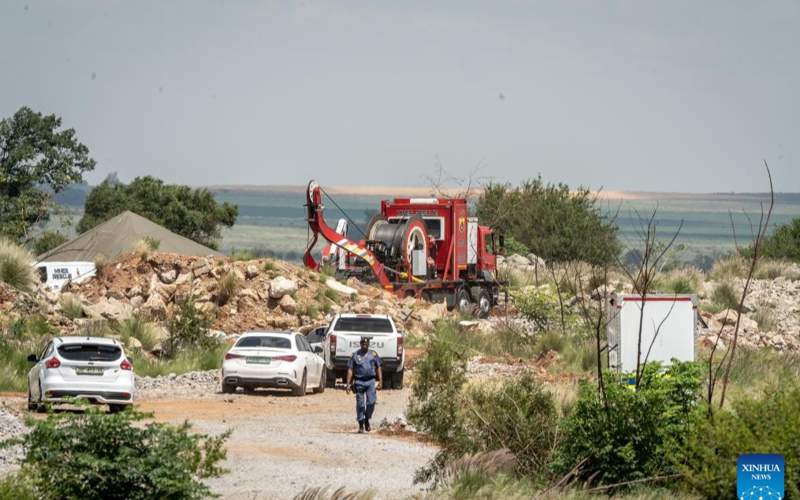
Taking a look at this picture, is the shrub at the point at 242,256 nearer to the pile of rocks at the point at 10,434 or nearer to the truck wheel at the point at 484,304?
the truck wheel at the point at 484,304

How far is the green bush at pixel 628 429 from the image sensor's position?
15906 millimetres

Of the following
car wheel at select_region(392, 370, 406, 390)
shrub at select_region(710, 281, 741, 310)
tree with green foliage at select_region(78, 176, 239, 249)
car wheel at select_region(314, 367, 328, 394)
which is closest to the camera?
car wheel at select_region(314, 367, 328, 394)

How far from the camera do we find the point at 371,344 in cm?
3114

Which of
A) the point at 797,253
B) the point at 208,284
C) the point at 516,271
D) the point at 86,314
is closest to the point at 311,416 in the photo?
the point at 86,314

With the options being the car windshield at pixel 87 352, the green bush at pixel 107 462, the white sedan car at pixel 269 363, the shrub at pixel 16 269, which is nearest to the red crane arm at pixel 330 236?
the shrub at pixel 16 269

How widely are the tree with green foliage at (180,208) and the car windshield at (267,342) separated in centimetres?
5276

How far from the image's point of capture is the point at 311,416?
26953 millimetres

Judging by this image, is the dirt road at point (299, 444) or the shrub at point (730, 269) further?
the shrub at point (730, 269)

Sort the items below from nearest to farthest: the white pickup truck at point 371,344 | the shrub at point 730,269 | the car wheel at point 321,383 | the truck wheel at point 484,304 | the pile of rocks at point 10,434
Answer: the pile of rocks at point 10,434 → the white pickup truck at point 371,344 → the car wheel at point 321,383 → the truck wheel at point 484,304 → the shrub at point 730,269

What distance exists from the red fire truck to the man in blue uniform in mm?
23063

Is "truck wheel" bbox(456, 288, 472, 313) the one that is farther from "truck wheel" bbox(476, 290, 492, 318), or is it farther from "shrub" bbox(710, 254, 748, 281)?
"shrub" bbox(710, 254, 748, 281)

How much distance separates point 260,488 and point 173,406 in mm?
11344

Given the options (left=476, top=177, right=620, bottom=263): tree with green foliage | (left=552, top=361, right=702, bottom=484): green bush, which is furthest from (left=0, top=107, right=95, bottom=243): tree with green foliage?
(left=552, top=361, right=702, bottom=484): green bush

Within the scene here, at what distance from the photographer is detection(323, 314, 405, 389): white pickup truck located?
31391mm
